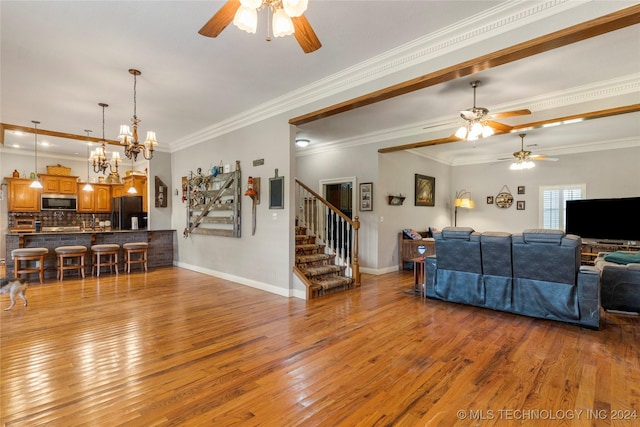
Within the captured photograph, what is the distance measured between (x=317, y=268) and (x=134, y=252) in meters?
4.32

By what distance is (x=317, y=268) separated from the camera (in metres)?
5.34

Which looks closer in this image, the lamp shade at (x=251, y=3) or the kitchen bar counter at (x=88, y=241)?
the lamp shade at (x=251, y=3)

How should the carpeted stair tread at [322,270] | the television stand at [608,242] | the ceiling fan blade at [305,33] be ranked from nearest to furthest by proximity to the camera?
the ceiling fan blade at [305,33], the carpeted stair tread at [322,270], the television stand at [608,242]

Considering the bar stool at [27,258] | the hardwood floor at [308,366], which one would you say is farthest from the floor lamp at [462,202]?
the bar stool at [27,258]

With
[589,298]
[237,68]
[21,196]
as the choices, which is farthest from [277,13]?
[21,196]

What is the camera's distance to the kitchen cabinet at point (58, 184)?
8.24 metres

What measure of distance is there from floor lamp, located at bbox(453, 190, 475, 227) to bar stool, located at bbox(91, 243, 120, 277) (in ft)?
28.1

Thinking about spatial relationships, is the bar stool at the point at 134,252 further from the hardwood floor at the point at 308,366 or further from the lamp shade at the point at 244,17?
the lamp shade at the point at 244,17

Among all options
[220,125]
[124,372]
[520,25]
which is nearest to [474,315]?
[520,25]

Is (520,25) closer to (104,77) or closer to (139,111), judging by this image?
(104,77)

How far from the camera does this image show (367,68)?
11.9ft

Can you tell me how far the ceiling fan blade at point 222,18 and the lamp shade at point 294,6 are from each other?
33cm

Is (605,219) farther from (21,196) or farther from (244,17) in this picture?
(21,196)

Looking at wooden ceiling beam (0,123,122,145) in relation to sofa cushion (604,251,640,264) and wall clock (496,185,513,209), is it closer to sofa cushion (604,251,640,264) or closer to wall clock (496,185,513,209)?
sofa cushion (604,251,640,264)
